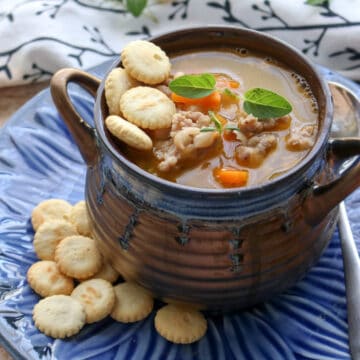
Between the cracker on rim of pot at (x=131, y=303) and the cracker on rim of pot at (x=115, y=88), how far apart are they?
1.47 ft

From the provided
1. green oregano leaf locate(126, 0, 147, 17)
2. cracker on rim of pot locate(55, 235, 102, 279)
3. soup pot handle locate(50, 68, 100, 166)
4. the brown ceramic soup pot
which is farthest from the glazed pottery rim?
green oregano leaf locate(126, 0, 147, 17)

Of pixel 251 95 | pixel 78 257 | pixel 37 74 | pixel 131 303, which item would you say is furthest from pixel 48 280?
pixel 37 74

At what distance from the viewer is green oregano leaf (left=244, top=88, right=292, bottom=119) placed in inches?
60.7

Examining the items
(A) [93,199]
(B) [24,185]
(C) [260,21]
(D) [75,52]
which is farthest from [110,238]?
(C) [260,21]

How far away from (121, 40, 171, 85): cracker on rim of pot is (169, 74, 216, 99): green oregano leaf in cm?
7

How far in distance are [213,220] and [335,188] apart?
0.30 m

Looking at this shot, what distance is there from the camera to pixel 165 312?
1.66 m

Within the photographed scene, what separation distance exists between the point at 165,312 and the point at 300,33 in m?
1.42

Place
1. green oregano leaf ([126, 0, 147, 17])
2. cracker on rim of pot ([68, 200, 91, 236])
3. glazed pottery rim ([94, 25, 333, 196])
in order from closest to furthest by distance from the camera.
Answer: glazed pottery rim ([94, 25, 333, 196])
cracker on rim of pot ([68, 200, 91, 236])
green oregano leaf ([126, 0, 147, 17])

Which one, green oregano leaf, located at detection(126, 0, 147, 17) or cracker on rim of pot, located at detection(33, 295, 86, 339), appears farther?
green oregano leaf, located at detection(126, 0, 147, 17)

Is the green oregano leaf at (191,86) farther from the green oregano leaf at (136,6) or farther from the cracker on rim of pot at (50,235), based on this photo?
the green oregano leaf at (136,6)

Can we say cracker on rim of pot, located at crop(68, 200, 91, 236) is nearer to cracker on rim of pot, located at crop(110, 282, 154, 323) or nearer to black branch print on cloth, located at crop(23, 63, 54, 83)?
cracker on rim of pot, located at crop(110, 282, 154, 323)

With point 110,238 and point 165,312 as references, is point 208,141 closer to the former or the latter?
point 110,238

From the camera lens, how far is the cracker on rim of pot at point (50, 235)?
180 cm
